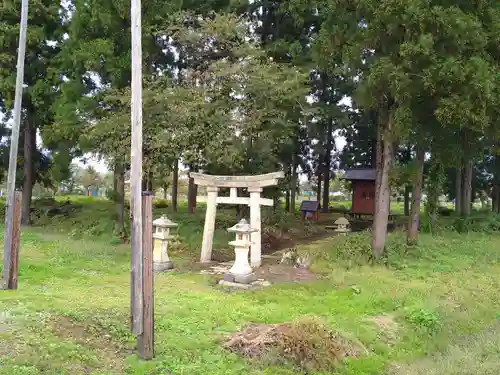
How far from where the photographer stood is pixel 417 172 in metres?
11.8

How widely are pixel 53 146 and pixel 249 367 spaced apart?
14893 mm

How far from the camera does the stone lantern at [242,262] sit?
384 inches

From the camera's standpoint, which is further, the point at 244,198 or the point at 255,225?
the point at 244,198

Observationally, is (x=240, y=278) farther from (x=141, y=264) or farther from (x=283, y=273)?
(x=141, y=264)

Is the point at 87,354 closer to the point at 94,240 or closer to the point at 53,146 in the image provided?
the point at 94,240

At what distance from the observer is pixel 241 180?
12.0m

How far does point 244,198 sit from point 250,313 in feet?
16.1

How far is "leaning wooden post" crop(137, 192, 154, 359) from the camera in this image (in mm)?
5418

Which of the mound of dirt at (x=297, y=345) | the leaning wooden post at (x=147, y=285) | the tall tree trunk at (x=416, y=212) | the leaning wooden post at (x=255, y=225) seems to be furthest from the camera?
the tall tree trunk at (x=416, y=212)

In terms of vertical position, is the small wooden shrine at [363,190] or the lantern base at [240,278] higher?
the small wooden shrine at [363,190]

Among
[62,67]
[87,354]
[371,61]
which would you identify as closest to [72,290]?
[87,354]

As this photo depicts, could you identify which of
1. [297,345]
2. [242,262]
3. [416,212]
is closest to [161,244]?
[242,262]

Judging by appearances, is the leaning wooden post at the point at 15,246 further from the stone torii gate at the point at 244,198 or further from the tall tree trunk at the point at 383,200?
the tall tree trunk at the point at 383,200

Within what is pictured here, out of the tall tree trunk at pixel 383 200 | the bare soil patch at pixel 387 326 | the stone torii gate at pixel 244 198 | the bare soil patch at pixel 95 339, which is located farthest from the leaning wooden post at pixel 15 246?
the tall tree trunk at pixel 383 200
